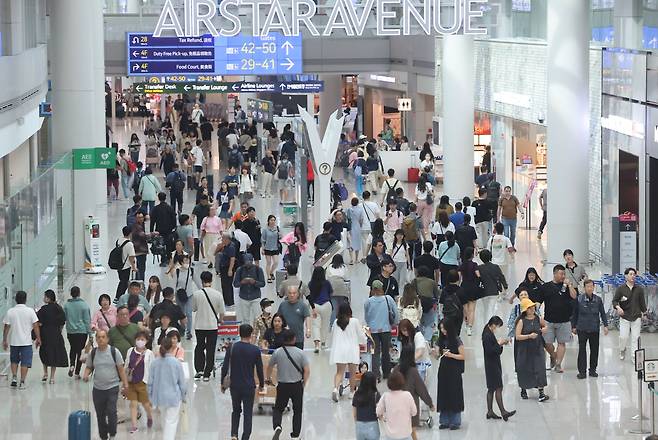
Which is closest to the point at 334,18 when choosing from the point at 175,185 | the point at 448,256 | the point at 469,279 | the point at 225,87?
the point at 175,185

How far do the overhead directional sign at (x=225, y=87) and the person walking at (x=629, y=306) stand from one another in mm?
27390

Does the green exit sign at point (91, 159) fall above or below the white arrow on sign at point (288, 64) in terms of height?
below

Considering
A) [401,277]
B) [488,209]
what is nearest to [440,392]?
[401,277]

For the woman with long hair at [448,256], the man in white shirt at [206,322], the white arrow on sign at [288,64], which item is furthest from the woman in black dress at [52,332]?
the white arrow on sign at [288,64]

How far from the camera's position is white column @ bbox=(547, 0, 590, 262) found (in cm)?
2620

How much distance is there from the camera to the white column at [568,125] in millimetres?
26203

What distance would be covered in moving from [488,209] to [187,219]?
235 inches

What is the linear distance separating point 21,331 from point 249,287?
3.14 meters

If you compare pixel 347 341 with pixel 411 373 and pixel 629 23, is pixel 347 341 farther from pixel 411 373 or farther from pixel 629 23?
pixel 629 23

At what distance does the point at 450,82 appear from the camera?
113 ft

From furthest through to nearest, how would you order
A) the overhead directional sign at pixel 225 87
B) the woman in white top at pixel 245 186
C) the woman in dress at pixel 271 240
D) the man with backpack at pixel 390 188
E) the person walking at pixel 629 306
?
the overhead directional sign at pixel 225 87, the woman in white top at pixel 245 186, the man with backpack at pixel 390 188, the woman in dress at pixel 271 240, the person walking at pixel 629 306

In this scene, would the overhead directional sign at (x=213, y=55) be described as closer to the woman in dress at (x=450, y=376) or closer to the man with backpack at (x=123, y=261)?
the man with backpack at (x=123, y=261)

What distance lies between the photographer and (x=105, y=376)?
14797 millimetres

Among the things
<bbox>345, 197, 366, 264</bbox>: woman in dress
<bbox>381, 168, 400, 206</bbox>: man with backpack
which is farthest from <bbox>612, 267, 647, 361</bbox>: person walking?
<bbox>381, 168, 400, 206</bbox>: man with backpack
